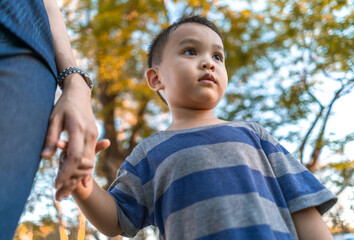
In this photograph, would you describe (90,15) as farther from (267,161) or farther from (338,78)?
(267,161)

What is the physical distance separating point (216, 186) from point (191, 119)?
1.36ft

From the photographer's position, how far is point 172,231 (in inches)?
46.4

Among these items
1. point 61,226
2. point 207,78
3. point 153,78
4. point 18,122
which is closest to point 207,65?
point 207,78

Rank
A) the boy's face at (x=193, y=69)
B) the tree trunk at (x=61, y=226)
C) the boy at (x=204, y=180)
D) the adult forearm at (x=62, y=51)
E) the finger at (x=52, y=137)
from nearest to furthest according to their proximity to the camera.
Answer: the finger at (x=52, y=137)
the adult forearm at (x=62, y=51)
the boy at (x=204, y=180)
the boy's face at (x=193, y=69)
the tree trunk at (x=61, y=226)

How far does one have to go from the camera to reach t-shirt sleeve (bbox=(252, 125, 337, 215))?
1.24m

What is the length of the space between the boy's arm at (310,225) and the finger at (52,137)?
0.95 meters

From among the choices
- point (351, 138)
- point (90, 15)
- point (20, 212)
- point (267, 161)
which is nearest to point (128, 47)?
point (90, 15)

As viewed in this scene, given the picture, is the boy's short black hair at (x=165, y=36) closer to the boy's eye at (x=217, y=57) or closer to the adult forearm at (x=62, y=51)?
the boy's eye at (x=217, y=57)

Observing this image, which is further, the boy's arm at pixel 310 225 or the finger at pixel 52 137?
the boy's arm at pixel 310 225

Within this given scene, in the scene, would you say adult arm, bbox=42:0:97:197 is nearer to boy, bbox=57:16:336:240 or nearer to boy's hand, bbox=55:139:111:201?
boy's hand, bbox=55:139:111:201

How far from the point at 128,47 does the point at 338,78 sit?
15.3 ft

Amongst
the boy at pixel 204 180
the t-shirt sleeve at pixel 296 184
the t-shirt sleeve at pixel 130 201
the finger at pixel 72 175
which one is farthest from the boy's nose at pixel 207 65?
the finger at pixel 72 175

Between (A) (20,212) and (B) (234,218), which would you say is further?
(B) (234,218)

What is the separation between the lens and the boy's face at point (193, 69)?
1439mm
